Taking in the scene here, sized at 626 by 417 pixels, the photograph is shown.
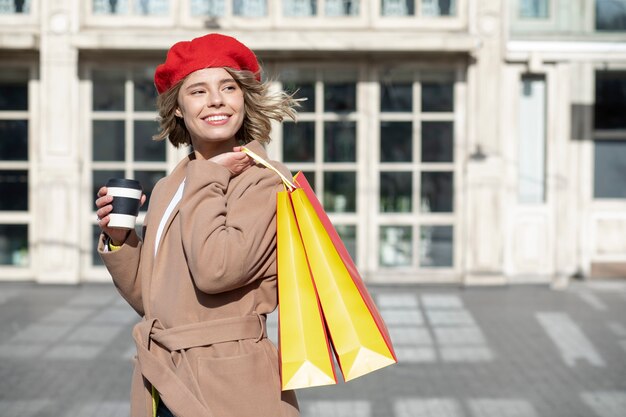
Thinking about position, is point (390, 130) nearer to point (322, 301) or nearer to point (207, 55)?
point (207, 55)

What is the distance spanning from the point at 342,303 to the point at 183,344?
0.39 m

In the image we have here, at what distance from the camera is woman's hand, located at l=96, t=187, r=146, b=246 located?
228cm

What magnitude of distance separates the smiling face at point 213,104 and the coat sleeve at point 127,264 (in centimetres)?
33

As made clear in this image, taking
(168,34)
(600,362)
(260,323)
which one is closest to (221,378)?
(260,323)

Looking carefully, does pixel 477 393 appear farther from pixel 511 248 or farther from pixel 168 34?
pixel 168 34

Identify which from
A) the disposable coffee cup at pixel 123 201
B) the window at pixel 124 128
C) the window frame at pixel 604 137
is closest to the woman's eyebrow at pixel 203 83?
the disposable coffee cup at pixel 123 201

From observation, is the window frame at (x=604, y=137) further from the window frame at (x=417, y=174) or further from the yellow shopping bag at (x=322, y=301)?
the yellow shopping bag at (x=322, y=301)

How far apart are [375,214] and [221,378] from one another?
844cm

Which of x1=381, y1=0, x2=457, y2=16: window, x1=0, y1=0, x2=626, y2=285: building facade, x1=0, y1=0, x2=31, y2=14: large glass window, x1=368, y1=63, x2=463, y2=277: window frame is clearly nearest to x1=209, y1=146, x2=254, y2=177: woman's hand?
x1=0, y1=0, x2=626, y2=285: building facade

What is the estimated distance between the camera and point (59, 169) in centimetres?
1036

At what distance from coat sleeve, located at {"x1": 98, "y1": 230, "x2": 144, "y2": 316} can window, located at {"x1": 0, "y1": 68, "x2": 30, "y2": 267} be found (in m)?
8.63

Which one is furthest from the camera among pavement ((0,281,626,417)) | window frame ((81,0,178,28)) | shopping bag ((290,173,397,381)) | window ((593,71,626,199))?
window ((593,71,626,199))

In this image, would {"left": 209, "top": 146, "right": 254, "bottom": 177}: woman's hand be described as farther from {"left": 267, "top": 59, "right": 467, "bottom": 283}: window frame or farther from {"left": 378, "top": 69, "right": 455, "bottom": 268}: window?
{"left": 378, "top": 69, "right": 455, "bottom": 268}: window

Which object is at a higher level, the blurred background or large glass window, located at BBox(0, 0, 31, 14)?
large glass window, located at BBox(0, 0, 31, 14)
